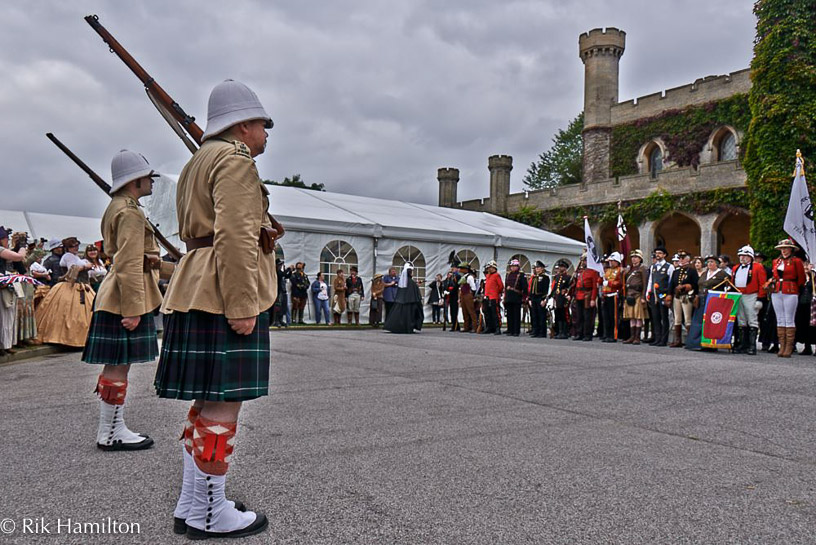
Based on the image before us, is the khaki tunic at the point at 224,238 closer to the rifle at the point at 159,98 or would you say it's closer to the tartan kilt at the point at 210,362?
the tartan kilt at the point at 210,362

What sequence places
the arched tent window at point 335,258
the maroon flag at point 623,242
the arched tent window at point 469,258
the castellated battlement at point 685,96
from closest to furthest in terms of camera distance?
the maroon flag at point 623,242 → the arched tent window at point 335,258 → the arched tent window at point 469,258 → the castellated battlement at point 685,96

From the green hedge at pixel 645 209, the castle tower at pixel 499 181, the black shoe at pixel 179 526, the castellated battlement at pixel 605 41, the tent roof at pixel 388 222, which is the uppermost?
the castellated battlement at pixel 605 41

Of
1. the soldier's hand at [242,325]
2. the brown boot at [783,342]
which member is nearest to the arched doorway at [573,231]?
the brown boot at [783,342]

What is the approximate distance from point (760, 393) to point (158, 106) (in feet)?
19.3

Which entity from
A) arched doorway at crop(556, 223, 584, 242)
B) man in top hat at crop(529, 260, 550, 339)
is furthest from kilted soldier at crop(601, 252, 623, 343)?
arched doorway at crop(556, 223, 584, 242)

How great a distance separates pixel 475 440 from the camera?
13.7 ft

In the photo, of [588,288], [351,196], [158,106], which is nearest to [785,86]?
[588,288]

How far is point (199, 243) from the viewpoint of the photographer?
8.91ft

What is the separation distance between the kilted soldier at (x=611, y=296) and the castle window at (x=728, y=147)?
70.9ft

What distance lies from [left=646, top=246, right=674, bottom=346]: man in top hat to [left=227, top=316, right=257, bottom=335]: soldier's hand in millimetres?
11341

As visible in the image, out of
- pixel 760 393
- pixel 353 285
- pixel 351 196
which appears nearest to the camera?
pixel 760 393

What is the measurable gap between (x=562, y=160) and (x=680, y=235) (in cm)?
2869

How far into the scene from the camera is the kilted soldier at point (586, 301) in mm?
14281

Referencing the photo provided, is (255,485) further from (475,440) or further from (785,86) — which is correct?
(785,86)
